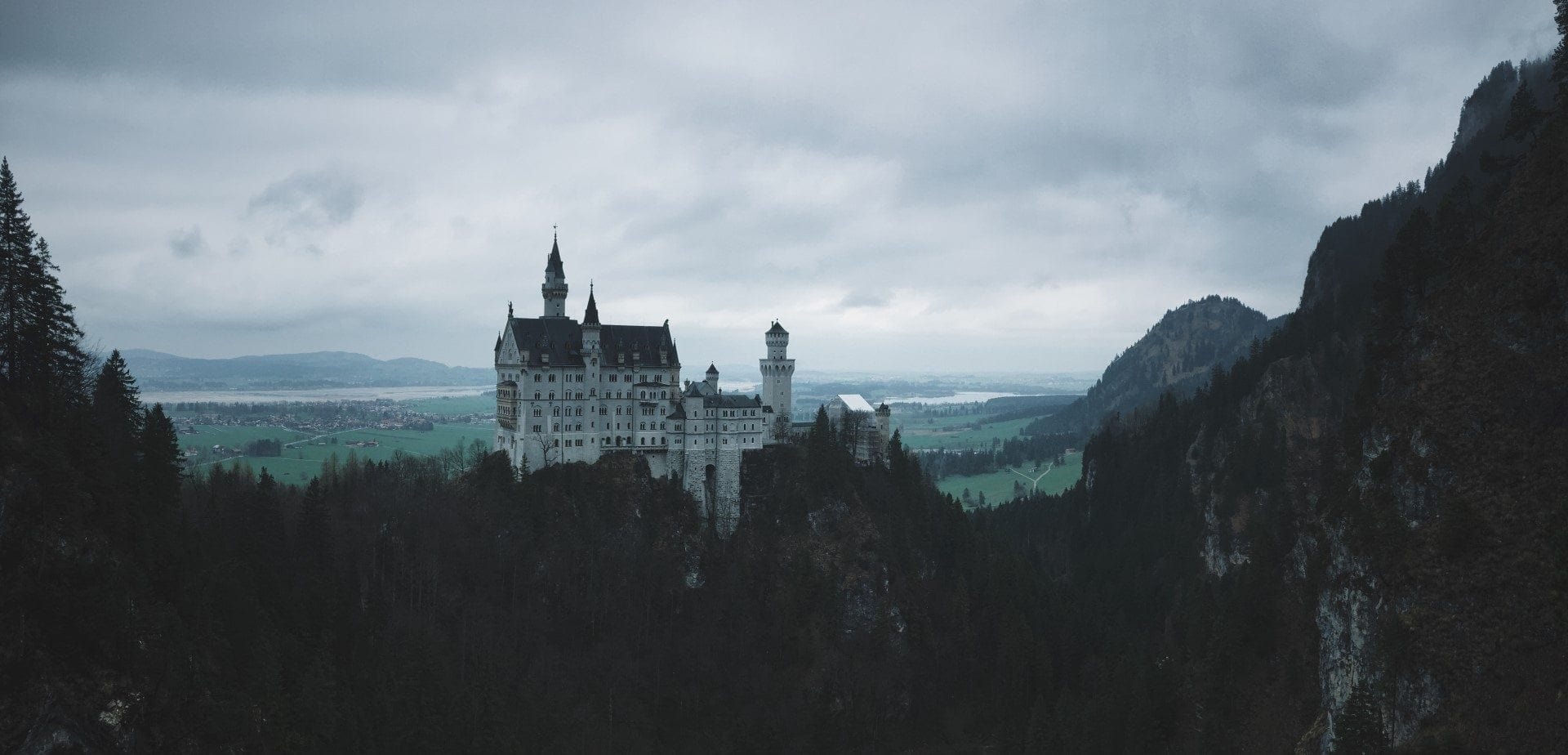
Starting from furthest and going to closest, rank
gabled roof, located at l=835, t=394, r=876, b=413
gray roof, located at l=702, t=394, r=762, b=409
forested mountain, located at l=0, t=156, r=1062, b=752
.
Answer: gabled roof, located at l=835, t=394, r=876, b=413, gray roof, located at l=702, t=394, r=762, b=409, forested mountain, located at l=0, t=156, r=1062, b=752

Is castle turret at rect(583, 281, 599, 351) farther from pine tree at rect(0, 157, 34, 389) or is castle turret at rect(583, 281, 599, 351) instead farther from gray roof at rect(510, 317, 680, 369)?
pine tree at rect(0, 157, 34, 389)

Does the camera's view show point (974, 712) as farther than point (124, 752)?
Yes

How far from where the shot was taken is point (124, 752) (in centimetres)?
4178

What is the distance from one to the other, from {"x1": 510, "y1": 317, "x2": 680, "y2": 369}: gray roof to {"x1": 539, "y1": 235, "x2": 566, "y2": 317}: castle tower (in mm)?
1289

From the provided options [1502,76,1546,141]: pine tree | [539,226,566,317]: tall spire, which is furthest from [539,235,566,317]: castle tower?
[1502,76,1546,141]: pine tree

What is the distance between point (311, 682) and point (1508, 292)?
72.9m

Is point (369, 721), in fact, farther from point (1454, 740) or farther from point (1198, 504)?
point (1198, 504)

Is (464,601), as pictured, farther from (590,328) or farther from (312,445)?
(312,445)

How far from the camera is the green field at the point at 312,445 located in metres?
143

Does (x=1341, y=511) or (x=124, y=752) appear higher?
(x=1341, y=511)

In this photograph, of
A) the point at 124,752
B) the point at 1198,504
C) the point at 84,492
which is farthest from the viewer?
the point at 1198,504

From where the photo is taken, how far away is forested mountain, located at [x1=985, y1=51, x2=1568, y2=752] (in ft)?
136

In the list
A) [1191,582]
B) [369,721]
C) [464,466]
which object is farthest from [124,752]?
[1191,582]

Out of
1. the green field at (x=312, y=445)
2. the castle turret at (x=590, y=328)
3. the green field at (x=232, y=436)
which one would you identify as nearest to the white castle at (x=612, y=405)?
the castle turret at (x=590, y=328)
